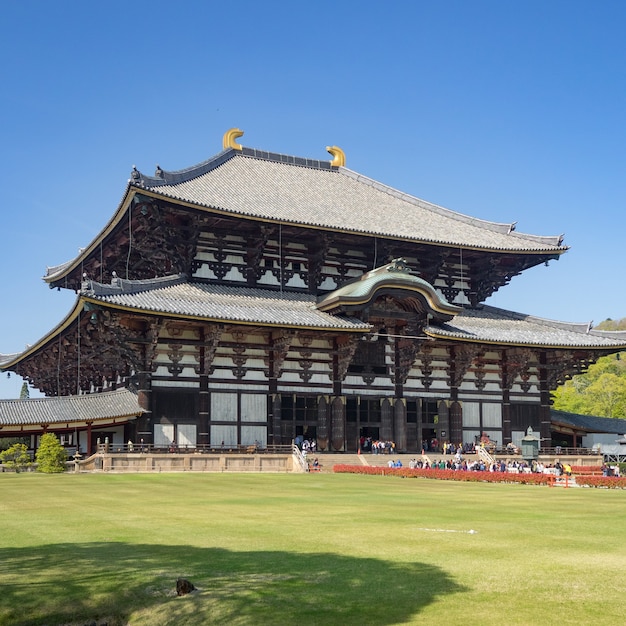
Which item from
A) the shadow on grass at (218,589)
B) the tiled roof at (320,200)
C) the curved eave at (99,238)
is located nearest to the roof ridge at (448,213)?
the tiled roof at (320,200)

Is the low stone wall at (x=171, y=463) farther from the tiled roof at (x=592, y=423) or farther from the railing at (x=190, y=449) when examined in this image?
the tiled roof at (x=592, y=423)

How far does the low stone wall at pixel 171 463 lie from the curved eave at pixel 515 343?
14379 mm

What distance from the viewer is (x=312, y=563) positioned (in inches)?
537

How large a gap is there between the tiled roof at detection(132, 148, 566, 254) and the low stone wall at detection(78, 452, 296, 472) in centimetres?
1513

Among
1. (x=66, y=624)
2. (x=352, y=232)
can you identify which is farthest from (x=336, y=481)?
(x=66, y=624)

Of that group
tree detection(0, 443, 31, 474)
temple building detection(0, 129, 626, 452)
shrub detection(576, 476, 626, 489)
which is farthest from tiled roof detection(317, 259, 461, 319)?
tree detection(0, 443, 31, 474)

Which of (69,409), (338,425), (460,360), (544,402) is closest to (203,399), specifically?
(69,409)

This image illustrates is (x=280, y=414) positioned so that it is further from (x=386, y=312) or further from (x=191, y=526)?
(x=191, y=526)

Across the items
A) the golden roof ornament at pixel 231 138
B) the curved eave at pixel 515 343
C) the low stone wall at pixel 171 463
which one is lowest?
the low stone wall at pixel 171 463

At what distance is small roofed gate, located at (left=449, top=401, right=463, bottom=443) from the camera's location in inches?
2218

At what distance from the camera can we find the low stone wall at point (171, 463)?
141ft

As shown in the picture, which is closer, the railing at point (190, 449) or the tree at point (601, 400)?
the railing at point (190, 449)

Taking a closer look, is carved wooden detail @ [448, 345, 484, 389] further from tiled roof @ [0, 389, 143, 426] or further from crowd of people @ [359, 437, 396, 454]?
tiled roof @ [0, 389, 143, 426]

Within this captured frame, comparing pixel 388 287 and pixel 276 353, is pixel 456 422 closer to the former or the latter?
pixel 388 287
